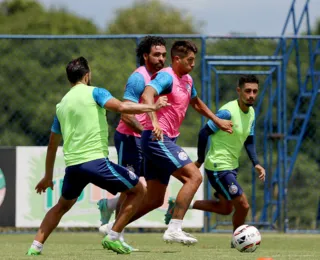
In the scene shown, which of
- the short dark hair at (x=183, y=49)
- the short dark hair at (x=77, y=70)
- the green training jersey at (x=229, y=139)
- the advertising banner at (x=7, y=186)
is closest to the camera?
the short dark hair at (x=77, y=70)

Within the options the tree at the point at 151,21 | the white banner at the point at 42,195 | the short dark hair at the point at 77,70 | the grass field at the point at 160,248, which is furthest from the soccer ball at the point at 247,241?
the tree at the point at 151,21

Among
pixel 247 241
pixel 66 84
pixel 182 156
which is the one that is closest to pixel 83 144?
pixel 182 156

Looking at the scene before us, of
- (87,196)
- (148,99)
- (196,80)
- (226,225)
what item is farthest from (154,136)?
(196,80)

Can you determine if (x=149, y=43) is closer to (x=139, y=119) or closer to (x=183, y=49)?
(x=183, y=49)

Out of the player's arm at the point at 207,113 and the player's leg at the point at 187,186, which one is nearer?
the player's leg at the point at 187,186

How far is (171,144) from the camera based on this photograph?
1127 centimetres

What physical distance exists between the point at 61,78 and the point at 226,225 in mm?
7021

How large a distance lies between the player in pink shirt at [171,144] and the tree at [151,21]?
43331mm

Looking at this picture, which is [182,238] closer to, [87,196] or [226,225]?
[87,196]

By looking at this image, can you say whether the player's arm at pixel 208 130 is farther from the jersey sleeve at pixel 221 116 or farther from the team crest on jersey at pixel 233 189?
the team crest on jersey at pixel 233 189

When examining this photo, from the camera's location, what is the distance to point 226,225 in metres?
17.0

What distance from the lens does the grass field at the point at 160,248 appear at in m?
10.5

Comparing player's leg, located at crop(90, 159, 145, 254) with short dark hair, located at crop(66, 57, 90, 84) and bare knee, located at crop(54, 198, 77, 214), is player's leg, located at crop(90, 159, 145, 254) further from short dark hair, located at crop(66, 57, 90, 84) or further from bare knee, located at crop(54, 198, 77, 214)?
short dark hair, located at crop(66, 57, 90, 84)

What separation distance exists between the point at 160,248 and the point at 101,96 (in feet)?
8.50
